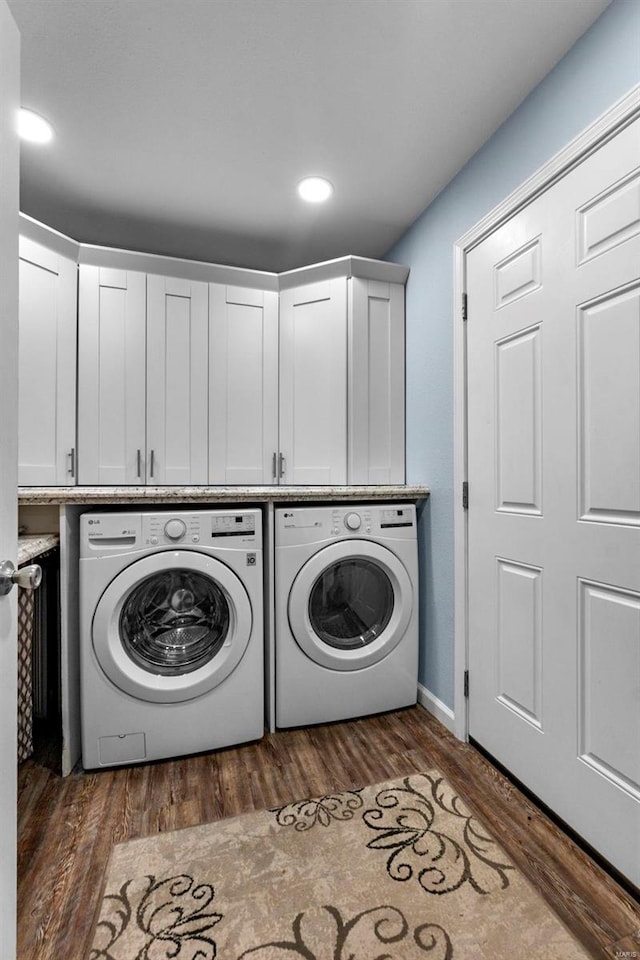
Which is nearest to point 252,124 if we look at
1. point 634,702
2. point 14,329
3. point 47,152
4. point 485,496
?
point 47,152

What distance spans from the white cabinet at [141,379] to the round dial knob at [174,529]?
26.6 inches

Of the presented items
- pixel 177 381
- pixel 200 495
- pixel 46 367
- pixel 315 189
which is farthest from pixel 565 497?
pixel 46 367

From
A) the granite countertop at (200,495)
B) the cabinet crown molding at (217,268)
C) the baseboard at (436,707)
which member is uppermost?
the cabinet crown molding at (217,268)

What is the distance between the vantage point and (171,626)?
1829 mm

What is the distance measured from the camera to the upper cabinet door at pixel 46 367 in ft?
6.58

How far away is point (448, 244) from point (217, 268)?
1192mm

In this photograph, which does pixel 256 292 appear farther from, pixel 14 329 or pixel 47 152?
pixel 14 329

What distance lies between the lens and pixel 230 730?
5.92 ft

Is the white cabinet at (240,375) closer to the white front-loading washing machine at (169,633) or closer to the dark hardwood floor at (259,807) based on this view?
the white front-loading washing machine at (169,633)

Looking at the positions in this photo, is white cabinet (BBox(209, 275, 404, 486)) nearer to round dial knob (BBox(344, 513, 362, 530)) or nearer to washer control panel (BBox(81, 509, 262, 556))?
round dial knob (BBox(344, 513, 362, 530))

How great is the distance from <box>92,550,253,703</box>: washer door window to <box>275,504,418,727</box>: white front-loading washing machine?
0.75 feet

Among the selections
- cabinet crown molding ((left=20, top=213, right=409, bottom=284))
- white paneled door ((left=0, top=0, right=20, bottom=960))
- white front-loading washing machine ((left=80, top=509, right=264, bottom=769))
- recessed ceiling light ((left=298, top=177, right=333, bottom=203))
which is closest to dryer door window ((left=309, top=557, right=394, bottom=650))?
white front-loading washing machine ((left=80, top=509, right=264, bottom=769))

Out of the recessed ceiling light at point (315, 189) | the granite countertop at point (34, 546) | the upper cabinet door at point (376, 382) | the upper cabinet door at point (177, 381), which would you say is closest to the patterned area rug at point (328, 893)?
the granite countertop at point (34, 546)

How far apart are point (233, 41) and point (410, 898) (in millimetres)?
2433
